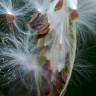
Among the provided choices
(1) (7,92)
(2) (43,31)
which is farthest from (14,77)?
(2) (43,31)

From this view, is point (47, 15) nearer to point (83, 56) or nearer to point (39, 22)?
point (39, 22)

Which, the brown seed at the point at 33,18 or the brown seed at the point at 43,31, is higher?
the brown seed at the point at 33,18

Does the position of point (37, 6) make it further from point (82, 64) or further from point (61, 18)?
point (82, 64)

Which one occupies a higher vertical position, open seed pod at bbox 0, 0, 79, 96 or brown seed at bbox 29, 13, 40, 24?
brown seed at bbox 29, 13, 40, 24

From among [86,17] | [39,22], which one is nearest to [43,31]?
[39,22]

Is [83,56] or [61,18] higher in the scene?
[61,18]

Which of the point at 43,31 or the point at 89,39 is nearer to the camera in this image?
the point at 43,31

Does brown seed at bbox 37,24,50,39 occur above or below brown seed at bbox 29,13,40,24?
below

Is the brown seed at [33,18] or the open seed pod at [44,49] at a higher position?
the brown seed at [33,18]

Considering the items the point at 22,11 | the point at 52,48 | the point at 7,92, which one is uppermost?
the point at 22,11
